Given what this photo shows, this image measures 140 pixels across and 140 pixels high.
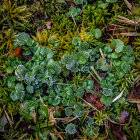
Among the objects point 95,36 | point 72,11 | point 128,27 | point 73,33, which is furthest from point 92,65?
point 72,11

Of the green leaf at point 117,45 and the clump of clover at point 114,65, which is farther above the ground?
the green leaf at point 117,45

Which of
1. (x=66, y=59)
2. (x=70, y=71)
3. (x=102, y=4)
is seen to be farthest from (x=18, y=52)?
(x=102, y=4)

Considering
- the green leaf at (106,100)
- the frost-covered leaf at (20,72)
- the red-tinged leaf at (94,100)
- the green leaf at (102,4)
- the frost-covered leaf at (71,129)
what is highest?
the green leaf at (102,4)

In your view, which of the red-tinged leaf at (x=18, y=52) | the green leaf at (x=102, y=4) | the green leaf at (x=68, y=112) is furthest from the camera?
the green leaf at (x=102, y=4)

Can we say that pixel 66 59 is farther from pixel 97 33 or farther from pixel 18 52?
pixel 18 52

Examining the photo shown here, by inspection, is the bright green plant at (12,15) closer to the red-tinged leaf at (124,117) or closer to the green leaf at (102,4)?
the green leaf at (102,4)

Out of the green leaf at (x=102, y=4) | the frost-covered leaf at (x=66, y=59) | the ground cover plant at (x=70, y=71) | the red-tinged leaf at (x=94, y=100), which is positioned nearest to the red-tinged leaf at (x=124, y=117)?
the ground cover plant at (x=70, y=71)
